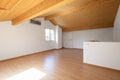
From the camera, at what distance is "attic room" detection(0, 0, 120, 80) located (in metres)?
2.45

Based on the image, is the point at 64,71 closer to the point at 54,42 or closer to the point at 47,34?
the point at 47,34

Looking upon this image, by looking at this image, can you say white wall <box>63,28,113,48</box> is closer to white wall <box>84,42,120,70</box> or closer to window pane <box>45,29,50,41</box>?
window pane <box>45,29,50,41</box>

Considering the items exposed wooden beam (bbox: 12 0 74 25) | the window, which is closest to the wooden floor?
exposed wooden beam (bbox: 12 0 74 25)

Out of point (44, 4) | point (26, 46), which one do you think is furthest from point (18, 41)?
point (44, 4)

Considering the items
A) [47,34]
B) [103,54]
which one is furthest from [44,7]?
[47,34]

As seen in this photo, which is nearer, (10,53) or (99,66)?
(99,66)

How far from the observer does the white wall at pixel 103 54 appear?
2.73 m

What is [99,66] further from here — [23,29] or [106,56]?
[23,29]

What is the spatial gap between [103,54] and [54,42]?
5.57 meters

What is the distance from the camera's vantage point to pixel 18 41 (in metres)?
4.75

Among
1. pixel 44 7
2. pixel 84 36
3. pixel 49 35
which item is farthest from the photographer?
pixel 84 36

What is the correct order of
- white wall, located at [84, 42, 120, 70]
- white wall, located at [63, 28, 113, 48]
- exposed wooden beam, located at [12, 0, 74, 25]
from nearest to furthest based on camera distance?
1. exposed wooden beam, located at [12, 0, 74, 25]
2. white wall, located at [84, 42, 120, 70]
3. white wall, located at [63, 28, 113, 48]

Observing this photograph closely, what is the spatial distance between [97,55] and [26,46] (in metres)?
4.26

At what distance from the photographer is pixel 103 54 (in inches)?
118
